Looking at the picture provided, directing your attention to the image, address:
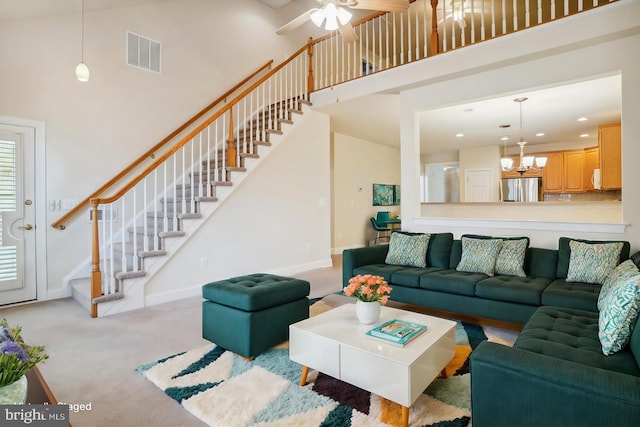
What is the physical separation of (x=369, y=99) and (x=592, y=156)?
6019 millimetres

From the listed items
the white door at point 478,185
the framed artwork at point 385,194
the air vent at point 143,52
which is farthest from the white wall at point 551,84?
the white door at point 478,185

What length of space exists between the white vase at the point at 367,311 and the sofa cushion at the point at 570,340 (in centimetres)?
80

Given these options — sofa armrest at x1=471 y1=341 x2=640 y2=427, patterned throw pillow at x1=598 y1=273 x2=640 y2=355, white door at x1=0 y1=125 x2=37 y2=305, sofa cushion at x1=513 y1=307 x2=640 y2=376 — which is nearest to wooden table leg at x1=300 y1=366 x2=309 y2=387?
sofa armrest at x1=471 y1=341 x2=640 y2=427

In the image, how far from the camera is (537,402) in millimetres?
1373

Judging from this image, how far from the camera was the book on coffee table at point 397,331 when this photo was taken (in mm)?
1982

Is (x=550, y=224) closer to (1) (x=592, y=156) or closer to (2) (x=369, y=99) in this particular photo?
(2) (x=369, y=99)

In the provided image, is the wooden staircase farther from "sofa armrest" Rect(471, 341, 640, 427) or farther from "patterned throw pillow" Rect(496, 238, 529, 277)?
"sofa armrest" Rect(471, 341, 640, 427)

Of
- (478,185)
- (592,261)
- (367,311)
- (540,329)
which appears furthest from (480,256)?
(478,185)

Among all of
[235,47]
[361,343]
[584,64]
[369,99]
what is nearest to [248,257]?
[369,99]

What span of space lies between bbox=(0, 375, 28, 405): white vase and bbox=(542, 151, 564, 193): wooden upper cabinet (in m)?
9.81

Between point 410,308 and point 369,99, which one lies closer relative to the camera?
point 410,308

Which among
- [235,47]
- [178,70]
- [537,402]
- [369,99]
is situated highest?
[235,47]

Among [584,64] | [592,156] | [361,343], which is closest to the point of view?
[361,343]

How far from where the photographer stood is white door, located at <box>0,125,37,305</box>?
3877mm
